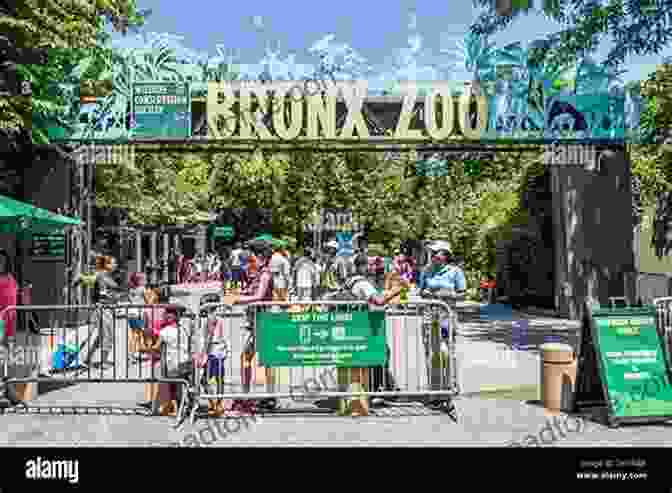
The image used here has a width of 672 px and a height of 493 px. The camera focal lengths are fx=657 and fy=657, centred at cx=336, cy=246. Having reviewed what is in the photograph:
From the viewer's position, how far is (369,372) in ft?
24.0

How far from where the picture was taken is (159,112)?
14586 millimetres

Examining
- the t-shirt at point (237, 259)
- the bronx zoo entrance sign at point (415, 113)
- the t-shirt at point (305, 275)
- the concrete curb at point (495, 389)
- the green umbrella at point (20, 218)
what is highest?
the bronx zoo entrance sign at point (415, 113)

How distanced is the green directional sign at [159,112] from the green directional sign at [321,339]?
8644mm

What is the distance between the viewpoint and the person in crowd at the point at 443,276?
848 cm

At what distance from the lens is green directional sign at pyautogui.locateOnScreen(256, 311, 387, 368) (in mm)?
7027

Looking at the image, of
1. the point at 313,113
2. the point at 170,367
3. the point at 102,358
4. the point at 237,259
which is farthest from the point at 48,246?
the point at 237,259

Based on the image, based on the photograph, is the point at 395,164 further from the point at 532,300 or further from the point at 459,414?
the point at 459,414

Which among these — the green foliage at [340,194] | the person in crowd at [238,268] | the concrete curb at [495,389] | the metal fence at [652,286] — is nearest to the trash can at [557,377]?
the concrete curb at [495,389]

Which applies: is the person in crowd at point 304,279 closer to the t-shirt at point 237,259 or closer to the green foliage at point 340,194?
the t-shirt at point 237,259

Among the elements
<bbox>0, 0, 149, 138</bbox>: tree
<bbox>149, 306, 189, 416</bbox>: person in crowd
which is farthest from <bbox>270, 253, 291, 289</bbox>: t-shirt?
<bbox>149, 306, 189, 416</bbox>: person in crowd

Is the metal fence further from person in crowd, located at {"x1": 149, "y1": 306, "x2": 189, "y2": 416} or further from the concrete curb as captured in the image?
person in crowd, located at {"x1": 149, "y1": 306, "x2": 189, "y2": 416}

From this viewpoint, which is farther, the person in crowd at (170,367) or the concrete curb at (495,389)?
the concrete curb at (495,389)
